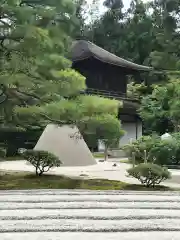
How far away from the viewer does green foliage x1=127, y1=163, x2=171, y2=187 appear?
34.1 ft

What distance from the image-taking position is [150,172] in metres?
10.5

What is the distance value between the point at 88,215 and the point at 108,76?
22.0m

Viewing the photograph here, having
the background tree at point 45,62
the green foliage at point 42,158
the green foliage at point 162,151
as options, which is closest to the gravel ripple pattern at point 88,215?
the background tree at point 45,62

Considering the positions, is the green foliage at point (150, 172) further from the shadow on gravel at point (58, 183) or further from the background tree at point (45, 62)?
the background tree at point (45, 62)

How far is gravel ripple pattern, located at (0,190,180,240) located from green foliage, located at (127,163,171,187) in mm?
716

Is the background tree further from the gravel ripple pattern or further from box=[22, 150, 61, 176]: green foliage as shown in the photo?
the gravel ripple pattern

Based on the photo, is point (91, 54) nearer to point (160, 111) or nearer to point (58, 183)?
point (160, 111)

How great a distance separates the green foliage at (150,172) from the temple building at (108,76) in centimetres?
1547

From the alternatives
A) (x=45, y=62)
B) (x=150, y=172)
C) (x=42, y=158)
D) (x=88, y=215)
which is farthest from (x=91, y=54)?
(x=88, y=215)

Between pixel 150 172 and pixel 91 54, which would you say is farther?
pixel 91 54

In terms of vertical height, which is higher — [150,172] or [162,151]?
[162,151]

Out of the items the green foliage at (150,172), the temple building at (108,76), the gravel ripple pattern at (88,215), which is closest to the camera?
the gravel ripple pattern at (88,215)

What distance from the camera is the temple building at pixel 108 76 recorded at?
26719 millimetres

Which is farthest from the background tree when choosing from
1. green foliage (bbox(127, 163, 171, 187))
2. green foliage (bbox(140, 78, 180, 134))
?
green foliage (bbox(140, 78, 180, 134))
